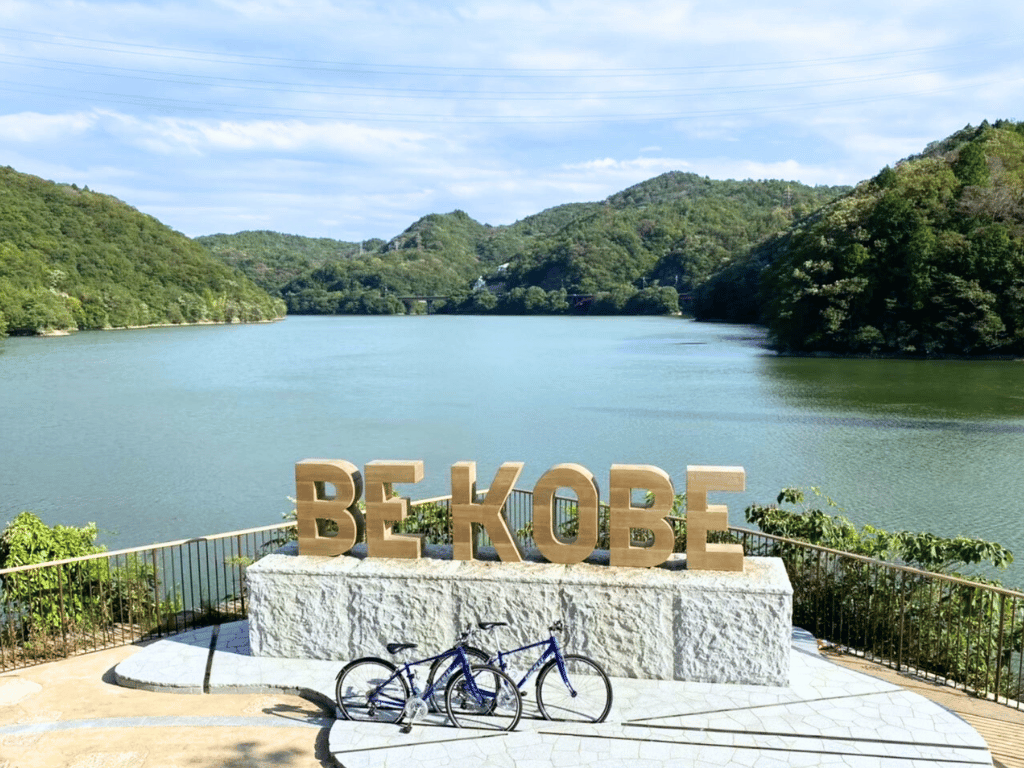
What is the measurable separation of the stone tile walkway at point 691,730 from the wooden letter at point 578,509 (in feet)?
4.27

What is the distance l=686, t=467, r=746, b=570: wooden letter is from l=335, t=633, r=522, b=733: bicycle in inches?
88.8

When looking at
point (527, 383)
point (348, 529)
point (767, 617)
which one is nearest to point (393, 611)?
point (348, 529)

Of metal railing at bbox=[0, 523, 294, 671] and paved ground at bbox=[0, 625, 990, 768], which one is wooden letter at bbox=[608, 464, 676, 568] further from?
metal railing at bbox=[0, 523, 294, 671]

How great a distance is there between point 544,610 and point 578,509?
1.04 metres

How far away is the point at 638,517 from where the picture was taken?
8320 mm

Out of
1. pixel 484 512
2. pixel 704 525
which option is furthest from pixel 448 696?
pixel 704 525

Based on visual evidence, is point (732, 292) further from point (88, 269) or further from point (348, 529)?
point (348, 529)

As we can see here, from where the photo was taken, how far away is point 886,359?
56094 millimetres

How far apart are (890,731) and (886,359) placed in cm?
5378

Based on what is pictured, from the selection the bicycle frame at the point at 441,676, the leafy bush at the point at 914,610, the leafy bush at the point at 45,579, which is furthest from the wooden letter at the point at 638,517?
the leafy bush at the point at 45,579

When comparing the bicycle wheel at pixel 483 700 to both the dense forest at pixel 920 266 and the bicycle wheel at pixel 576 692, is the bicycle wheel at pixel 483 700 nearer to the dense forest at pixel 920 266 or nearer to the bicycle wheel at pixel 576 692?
the bicycle wheel at pixel 576 692

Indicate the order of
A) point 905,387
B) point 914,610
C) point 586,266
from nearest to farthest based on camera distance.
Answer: point 914,610 < point 905,387 < point 586,266

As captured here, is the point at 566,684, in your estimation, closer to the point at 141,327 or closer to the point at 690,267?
the point at 141,327

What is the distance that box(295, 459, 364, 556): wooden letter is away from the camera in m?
8.74
